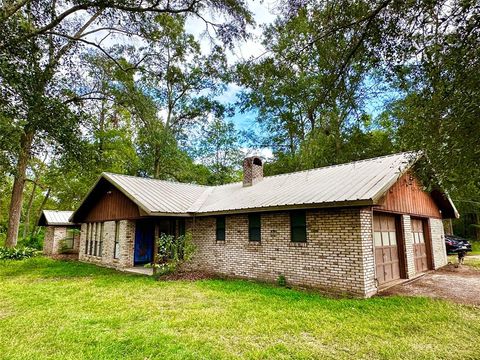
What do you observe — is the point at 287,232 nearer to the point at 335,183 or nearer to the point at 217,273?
the point at 335,183

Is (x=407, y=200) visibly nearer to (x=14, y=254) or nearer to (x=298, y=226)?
(x=298, y=226)

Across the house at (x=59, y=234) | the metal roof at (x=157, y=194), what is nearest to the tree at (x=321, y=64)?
the metal roof at (x=157, y=194)

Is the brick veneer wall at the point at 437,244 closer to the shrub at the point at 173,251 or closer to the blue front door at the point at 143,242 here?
the shrub at the point at 173,251

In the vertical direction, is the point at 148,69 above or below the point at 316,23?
above

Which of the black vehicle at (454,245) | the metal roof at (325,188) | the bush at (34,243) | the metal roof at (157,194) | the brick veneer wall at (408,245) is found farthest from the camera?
the bush at (34,243)

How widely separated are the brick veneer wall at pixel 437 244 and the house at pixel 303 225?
1.9 inches

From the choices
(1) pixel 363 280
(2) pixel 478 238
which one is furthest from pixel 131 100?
(2) pixel 478 238

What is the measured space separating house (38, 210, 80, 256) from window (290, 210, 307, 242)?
57.3ft

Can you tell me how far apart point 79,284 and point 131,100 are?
23.1 feet

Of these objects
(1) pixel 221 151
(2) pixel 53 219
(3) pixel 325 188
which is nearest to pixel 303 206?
(3) pixel 325 188

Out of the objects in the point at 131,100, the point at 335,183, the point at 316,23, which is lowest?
the point at 335,183

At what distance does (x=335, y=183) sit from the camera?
29.9 ft

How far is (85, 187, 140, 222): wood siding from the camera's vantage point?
40.8ft

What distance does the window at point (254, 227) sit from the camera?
32.1 feet
